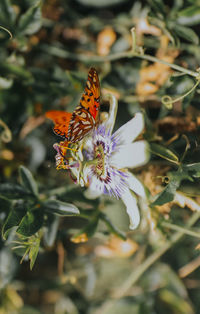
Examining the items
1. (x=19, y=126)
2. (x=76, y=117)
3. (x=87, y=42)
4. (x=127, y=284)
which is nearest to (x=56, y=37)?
(x=87, y=42)

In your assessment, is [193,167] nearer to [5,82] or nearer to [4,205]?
[4,205]

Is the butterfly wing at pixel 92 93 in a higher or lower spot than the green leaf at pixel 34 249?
higher

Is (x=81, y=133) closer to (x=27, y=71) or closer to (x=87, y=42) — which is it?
(x=27, y=71)

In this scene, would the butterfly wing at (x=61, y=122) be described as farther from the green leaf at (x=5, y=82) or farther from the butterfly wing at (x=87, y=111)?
the green leaf at (x=5, y=82)

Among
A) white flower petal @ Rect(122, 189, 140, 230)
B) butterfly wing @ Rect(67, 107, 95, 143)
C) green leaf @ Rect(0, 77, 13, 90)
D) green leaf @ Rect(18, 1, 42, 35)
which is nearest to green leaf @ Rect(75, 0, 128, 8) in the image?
green leaf @ Rect(18, 1, 42, 35)

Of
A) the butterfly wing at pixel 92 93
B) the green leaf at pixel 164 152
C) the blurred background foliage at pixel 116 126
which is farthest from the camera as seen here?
the blurred background foliage at pixel 116 126

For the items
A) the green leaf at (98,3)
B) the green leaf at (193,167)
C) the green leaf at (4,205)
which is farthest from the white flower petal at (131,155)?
the green leaf at (98,3)
